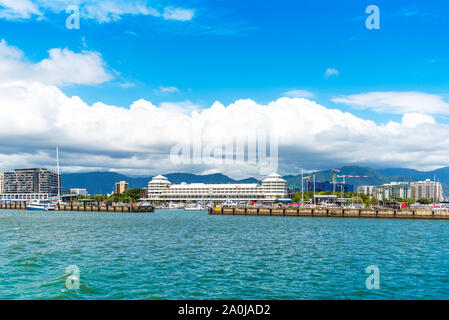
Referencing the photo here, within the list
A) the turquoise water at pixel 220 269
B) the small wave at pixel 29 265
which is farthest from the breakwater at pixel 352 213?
the small wave at pixel 29 265

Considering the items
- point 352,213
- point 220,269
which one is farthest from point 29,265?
point 352,213

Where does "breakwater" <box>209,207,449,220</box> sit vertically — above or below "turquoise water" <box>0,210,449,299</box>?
below

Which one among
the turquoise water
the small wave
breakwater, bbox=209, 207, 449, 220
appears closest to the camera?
the turquoise water

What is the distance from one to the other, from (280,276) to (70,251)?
71.6ft

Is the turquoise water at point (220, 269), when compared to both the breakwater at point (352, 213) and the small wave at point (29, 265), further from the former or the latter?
the breakwater at point (352, 213)

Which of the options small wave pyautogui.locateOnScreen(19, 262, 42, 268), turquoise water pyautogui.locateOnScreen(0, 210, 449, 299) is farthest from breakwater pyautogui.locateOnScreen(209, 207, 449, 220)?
small wave pyautogui.locateOnScreen(19, 262, 42, 268)

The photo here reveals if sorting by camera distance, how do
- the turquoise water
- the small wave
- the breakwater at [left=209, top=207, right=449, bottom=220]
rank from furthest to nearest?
the breakwater at [left=209, top=207, right=449, bottom=220] → the small wave → the turquoise water

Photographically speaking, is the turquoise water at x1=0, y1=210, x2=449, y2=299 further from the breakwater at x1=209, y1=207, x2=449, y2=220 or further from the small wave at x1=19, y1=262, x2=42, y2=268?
the breakwater at x1=209, y1=207, x2=449, y2=220

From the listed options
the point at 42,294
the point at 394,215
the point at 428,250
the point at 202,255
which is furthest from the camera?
the point at 394,215

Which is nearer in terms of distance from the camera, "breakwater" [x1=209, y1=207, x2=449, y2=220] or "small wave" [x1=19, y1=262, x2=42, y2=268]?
"small wave" [x1=19, y1=262, x2=42, y2=268]

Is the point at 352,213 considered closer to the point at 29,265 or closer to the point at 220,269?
the point at 220,269

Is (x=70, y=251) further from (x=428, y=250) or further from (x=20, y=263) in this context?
(x=428, y=250)
